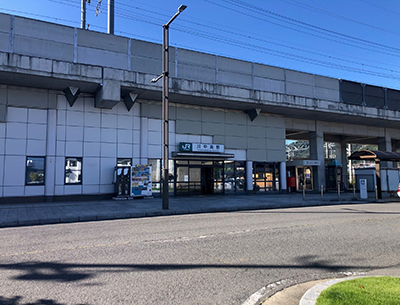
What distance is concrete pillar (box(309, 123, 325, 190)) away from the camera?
2853 centimetres

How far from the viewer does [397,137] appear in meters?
34.8

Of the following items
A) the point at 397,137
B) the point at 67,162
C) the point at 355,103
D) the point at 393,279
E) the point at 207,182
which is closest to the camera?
the point at 393,279

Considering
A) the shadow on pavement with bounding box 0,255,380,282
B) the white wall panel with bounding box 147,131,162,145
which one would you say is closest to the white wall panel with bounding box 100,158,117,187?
the white wall panel with bounding box 147,131,162,145

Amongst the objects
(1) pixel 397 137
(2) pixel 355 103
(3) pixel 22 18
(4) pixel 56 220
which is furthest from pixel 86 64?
(1) pixel 397 137

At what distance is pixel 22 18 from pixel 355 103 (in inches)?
1074

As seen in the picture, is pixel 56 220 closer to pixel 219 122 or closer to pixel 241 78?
pixel 219 122

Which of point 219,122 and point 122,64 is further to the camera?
point 219,122

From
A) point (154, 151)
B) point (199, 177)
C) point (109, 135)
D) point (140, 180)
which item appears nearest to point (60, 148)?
point (109, 135)

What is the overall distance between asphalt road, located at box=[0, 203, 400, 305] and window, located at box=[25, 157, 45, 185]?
9.62 metres

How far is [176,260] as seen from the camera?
231 inches

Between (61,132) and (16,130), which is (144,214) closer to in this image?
(61,132)

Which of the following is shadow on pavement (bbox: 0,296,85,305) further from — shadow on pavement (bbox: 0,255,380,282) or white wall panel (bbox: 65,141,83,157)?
white wall panel (bbox: 65,141,83,157)

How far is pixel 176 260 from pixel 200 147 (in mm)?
16855

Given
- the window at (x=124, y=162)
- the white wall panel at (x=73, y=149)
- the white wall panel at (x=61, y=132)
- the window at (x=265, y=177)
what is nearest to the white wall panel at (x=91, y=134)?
the white wall panel at (x=73, y=149)
